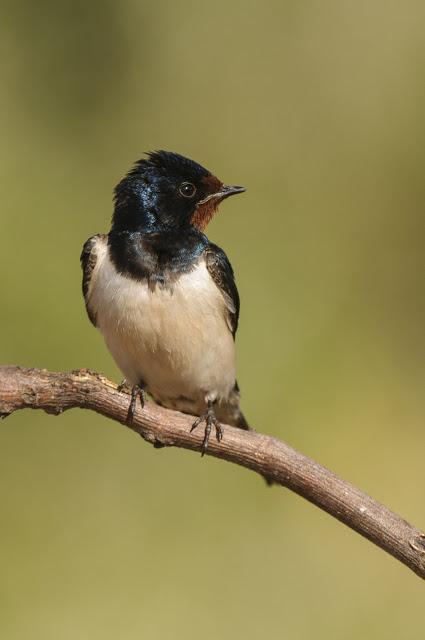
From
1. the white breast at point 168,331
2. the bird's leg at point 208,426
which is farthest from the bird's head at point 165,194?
the bird's leg at point 208,426

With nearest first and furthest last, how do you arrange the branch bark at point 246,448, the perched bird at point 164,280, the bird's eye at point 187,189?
1. the branch bark at point 246,448
2. the perched bird at point 164,280
3. the bird's eye at point 187,189

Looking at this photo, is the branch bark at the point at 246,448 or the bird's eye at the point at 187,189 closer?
the branch bark at the point at 246,448

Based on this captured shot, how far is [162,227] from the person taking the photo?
307 cm

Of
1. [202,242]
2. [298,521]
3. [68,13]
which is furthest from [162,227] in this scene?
[68,13]

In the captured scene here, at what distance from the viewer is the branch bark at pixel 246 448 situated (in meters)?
2.32

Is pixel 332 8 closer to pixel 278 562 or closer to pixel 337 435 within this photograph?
pixel 337 435

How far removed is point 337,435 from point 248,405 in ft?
1.55

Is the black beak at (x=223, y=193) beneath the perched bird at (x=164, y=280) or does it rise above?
above

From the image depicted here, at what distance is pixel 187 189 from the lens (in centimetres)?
312

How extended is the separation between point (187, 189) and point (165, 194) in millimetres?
74

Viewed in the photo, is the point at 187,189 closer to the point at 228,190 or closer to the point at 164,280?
the point at 228,190

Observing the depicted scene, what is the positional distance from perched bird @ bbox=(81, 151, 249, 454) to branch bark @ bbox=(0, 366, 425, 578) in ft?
1.07

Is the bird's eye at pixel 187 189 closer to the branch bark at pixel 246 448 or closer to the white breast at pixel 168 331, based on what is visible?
the white breast at pixel 168 331

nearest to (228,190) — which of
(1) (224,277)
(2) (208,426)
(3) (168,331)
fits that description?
(1) (224,277)
